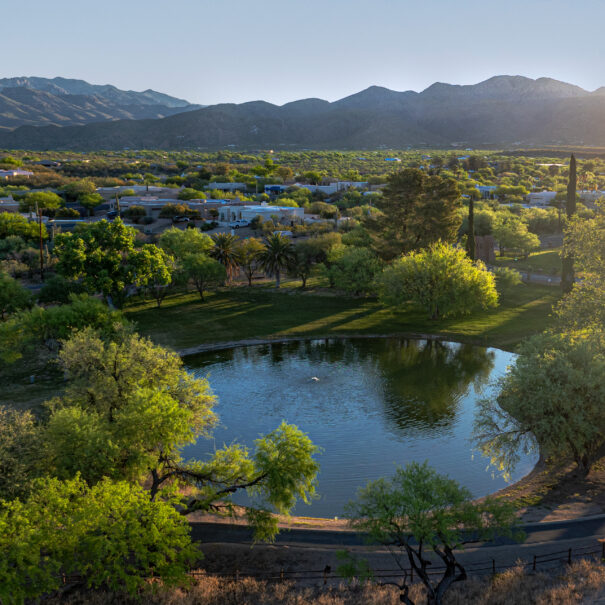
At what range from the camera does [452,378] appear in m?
51.3

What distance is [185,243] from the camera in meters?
83.7

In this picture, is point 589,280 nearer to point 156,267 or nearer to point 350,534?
point 350,534

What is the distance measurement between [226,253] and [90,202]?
2700 inches

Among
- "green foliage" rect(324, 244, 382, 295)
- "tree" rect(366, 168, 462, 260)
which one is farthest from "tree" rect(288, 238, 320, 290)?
"tree" rect(366, 168, 462, 260)

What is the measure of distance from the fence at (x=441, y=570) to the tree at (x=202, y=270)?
177 feet

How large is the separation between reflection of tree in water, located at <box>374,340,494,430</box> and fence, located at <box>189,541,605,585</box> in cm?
1617

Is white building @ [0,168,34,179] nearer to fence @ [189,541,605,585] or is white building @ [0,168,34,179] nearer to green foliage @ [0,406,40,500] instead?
green foliage @ [0,406,40,500]

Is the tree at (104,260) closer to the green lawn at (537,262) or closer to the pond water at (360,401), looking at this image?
the pond water at (360,401)

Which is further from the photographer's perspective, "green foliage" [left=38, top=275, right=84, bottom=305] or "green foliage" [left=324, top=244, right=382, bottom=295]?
"green foliage" [left=324, top=244, right=382, bottom=295]

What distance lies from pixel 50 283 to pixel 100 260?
605 cm

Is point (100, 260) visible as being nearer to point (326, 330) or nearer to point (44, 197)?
point (326, 330)

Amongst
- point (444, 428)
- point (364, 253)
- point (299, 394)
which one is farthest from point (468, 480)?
point (364, 253)

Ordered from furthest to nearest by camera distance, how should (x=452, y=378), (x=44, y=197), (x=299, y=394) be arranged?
(x=44, y=197) < (x=452, y=378) < (x=299, y=394)

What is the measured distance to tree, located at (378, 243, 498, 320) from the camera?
66375mm
